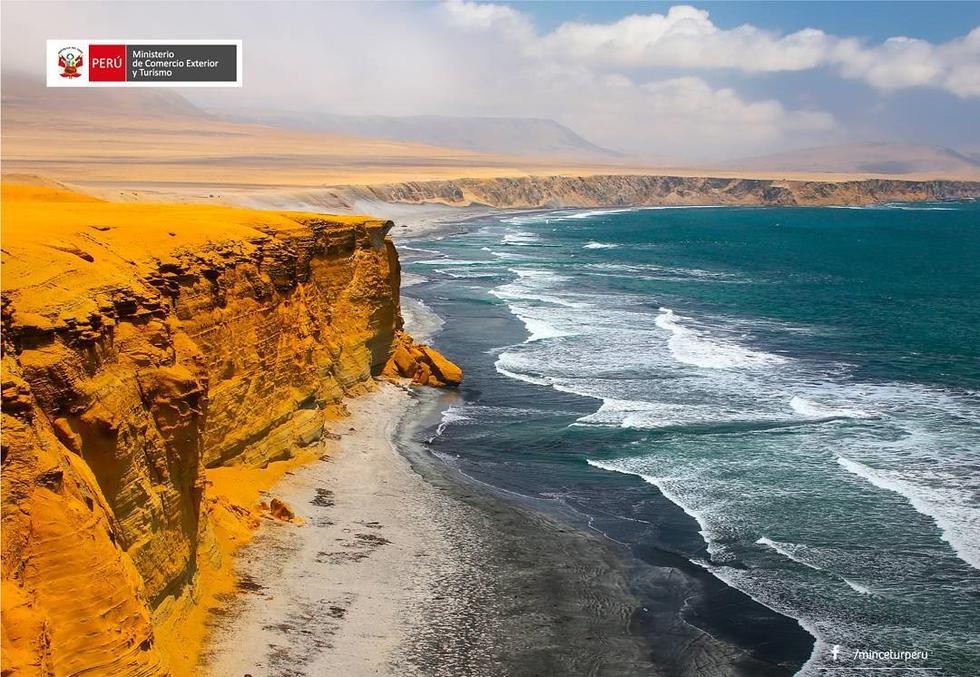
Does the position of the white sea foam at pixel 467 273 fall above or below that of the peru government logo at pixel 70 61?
below

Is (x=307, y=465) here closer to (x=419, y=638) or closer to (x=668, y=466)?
(x=419, y=638)

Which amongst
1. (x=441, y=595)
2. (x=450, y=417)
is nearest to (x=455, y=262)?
(x=450, y=417)

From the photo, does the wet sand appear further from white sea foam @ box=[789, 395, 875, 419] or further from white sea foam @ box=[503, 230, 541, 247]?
white sea foam @ box=[503, 230, 541, 247]

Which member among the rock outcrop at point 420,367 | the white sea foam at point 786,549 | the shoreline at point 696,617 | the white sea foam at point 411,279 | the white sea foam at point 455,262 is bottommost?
the shoreline at point 696,617

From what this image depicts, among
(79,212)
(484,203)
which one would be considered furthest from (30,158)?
(79,212)

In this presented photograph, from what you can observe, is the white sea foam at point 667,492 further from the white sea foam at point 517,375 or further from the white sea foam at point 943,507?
the white sea foam at point 517,375

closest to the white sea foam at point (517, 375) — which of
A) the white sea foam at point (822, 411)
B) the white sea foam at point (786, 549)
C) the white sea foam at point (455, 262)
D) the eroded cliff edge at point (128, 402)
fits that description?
the white sea foam at point (822, 411)
